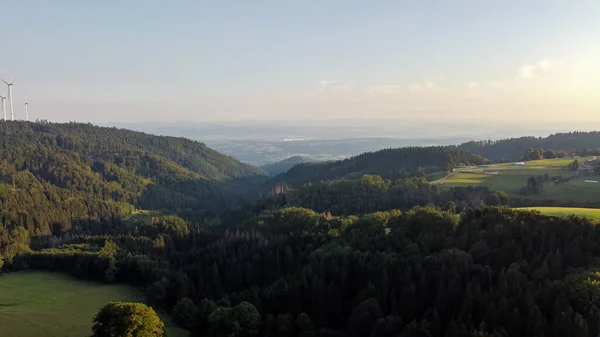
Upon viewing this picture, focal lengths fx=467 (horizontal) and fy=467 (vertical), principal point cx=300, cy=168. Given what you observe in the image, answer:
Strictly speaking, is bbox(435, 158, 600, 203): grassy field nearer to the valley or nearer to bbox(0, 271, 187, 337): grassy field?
the valley

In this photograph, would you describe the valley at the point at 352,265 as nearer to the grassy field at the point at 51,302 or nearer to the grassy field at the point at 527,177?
the grassy field at the point at 51,302

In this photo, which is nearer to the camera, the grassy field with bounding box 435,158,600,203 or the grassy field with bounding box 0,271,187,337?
the grassy field with bounding box 0,271,187,337

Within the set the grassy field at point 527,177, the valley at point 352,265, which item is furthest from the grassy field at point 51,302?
the grassy field at point 527,177

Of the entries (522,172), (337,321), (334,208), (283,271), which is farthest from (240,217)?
(337,321)

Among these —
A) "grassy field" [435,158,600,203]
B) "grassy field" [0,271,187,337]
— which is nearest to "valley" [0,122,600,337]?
"grassy field" [0,271,187,337]

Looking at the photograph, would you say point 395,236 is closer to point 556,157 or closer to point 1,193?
point 556,157

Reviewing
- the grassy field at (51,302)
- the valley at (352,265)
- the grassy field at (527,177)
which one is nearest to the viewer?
the valley at (352,265)
